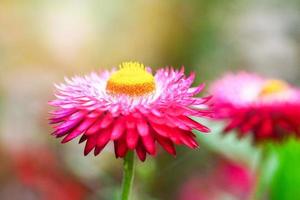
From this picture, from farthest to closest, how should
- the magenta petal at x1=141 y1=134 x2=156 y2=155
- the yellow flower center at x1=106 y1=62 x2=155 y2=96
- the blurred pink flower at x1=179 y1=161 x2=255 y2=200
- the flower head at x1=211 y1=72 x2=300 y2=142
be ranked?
the blurred pink flower at x1=179 y1=161 x2=255 y2=200 < the flower head at x1=211 y1=72 x2=300 y2=142 < the yellow flower center at x1=106 y1=62 x2=155 y2=96 < the magenta petal at x1=141 y1=134 x2=156 y2=155

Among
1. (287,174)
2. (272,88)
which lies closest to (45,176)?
(287,174)

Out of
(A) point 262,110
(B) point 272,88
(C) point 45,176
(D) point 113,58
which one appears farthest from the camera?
(D) point 113,58

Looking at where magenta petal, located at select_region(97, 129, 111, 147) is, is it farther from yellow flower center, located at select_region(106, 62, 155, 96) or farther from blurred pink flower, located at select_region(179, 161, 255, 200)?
blurred pink flower, located at select_region(179, 161, 255, 200)

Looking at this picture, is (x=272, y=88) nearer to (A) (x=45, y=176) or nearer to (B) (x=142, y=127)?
(B) (x=142, y=127)

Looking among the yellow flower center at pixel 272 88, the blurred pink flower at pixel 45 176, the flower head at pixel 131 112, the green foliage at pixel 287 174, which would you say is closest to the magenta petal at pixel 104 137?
the flower head at pixel 131 112

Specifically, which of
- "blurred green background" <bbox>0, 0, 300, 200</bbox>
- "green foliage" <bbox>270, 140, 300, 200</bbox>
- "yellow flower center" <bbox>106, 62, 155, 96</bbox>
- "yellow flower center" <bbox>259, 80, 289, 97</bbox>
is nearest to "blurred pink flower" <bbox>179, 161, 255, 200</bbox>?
"blurred green background" <bbox>0, 0, 300, 200</bbox>

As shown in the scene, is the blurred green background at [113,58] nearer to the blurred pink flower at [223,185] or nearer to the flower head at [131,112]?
the blurred pink flower at [223,185]
